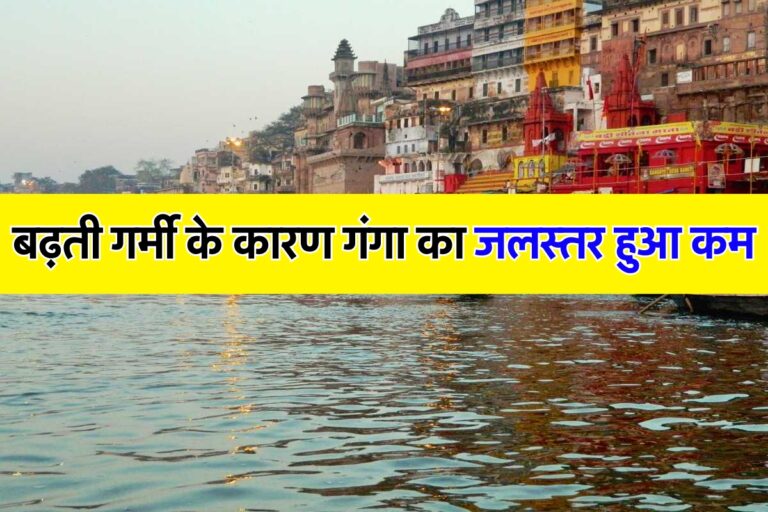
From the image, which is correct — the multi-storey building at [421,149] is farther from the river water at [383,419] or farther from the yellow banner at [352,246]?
the yellow banner at [352,246]

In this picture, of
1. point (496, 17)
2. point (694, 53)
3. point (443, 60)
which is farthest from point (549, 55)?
point (443, 60)

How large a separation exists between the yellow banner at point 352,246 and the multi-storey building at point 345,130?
85.2m

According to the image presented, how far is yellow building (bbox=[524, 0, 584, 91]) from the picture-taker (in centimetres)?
7981

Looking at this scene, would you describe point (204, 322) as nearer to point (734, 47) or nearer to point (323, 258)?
point (323, 258)

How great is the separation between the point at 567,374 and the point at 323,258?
4.50 metres

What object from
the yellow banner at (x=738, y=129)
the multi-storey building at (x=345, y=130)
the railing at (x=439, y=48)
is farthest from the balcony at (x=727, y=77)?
the multi-storey building at (x=345, y=130)

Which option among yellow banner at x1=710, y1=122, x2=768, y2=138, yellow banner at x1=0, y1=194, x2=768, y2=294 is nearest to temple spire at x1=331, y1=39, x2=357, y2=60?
yellow banner at x1=710, y1=122, x2=768, y2=138

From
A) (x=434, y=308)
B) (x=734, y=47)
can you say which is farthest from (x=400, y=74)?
(x=434, y=308)

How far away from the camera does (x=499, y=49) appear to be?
88188mm

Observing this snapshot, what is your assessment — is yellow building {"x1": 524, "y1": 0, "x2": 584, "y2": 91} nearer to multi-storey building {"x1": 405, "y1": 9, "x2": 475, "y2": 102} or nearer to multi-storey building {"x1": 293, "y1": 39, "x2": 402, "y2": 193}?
multi-storey building {"x1": 405, "y1": 9, "x2": 475, "y2": 102}

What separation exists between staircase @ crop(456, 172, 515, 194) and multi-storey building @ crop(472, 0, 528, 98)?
1039cm

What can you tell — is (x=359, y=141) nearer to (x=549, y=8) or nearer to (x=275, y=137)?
(x=549, y=8)

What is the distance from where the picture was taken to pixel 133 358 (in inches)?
755

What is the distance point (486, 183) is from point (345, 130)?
32.0 meters
